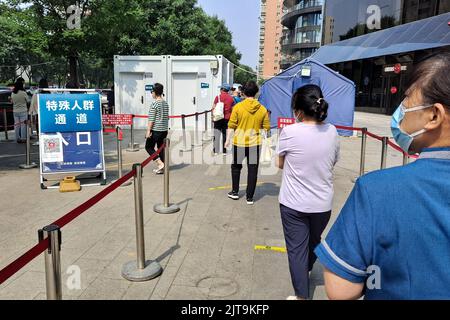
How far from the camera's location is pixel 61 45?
520 inches

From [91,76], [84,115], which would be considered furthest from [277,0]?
[84,115]

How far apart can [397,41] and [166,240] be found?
2348 cm

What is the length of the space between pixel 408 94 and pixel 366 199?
401 mm

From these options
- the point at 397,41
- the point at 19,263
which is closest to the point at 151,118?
the point at 19,263

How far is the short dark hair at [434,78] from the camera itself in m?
1.19

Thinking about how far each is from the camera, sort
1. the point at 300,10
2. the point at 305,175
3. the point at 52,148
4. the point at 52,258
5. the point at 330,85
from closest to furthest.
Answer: the point at 52,258 < the point at 305,175 < the point at 52,148 < the point at 330,85 < the point at 300,10

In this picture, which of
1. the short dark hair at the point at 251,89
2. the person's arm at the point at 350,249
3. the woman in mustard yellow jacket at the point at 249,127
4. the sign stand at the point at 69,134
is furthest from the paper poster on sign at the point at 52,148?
the person's arm at the point at 350,249

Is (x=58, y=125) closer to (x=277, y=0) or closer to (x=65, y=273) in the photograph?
(x=65, y=273)

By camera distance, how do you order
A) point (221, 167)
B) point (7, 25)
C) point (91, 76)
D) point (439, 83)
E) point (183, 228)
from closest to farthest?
point (439, 83), point (183, 228), point (221, 167), point (7, 25), point (91, 76)

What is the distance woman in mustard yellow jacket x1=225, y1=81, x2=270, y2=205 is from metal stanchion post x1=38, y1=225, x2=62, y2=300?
12.7 feet

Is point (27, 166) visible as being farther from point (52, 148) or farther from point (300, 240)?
point (300, 240)

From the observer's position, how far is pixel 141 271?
3752mm

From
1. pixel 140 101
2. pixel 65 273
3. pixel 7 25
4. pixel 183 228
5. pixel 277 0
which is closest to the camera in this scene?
pixel 65 273

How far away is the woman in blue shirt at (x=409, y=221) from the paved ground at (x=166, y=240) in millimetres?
2307
